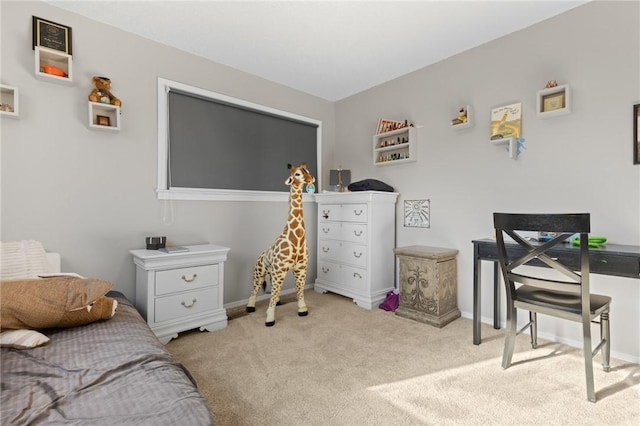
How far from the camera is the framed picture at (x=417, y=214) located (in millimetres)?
3135

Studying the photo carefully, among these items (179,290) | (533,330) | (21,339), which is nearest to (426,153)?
(533,330)

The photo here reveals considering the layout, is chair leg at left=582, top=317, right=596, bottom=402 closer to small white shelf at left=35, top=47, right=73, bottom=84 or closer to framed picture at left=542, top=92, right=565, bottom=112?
framed picture at left=542, top=92, right=565, bottom=112

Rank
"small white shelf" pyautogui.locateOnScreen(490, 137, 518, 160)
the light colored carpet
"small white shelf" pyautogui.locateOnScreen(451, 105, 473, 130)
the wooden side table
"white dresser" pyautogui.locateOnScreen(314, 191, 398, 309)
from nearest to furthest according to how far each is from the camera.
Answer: the light colored carpet
"small white shelf" pyautogui.locateOnScreen(490, 137, 518, 160)
the wooden side table
"small white shelf" pyautogui.locateOnScreen(451, 105, 473, 130)
"white dresser" pyautogui.locateOnScreen(314, 191, 398, 309)

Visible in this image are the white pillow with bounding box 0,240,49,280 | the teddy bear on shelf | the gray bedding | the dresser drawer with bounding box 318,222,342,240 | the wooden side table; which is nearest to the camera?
the gray bedding

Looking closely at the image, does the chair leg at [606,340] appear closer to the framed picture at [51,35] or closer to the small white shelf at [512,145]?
the small white shelf at [512,145]

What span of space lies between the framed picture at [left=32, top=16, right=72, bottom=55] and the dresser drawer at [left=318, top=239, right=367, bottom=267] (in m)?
2.82

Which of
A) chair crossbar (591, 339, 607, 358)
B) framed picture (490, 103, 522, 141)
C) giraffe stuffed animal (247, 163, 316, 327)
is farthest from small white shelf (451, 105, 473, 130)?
chair crossbar (591, 339, 607, 358)

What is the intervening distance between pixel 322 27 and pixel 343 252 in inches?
85.0

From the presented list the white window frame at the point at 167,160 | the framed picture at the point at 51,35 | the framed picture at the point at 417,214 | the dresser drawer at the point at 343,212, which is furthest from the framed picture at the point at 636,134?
the framed picture at the point at 51,35

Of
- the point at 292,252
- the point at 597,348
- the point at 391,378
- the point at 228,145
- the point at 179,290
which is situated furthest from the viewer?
the point at 228,145

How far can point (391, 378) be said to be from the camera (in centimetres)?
179

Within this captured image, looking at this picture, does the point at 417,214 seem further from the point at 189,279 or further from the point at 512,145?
the point at 189,279

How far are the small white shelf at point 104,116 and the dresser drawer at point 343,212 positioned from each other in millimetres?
2166

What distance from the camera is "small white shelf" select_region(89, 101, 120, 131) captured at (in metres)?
2.30
